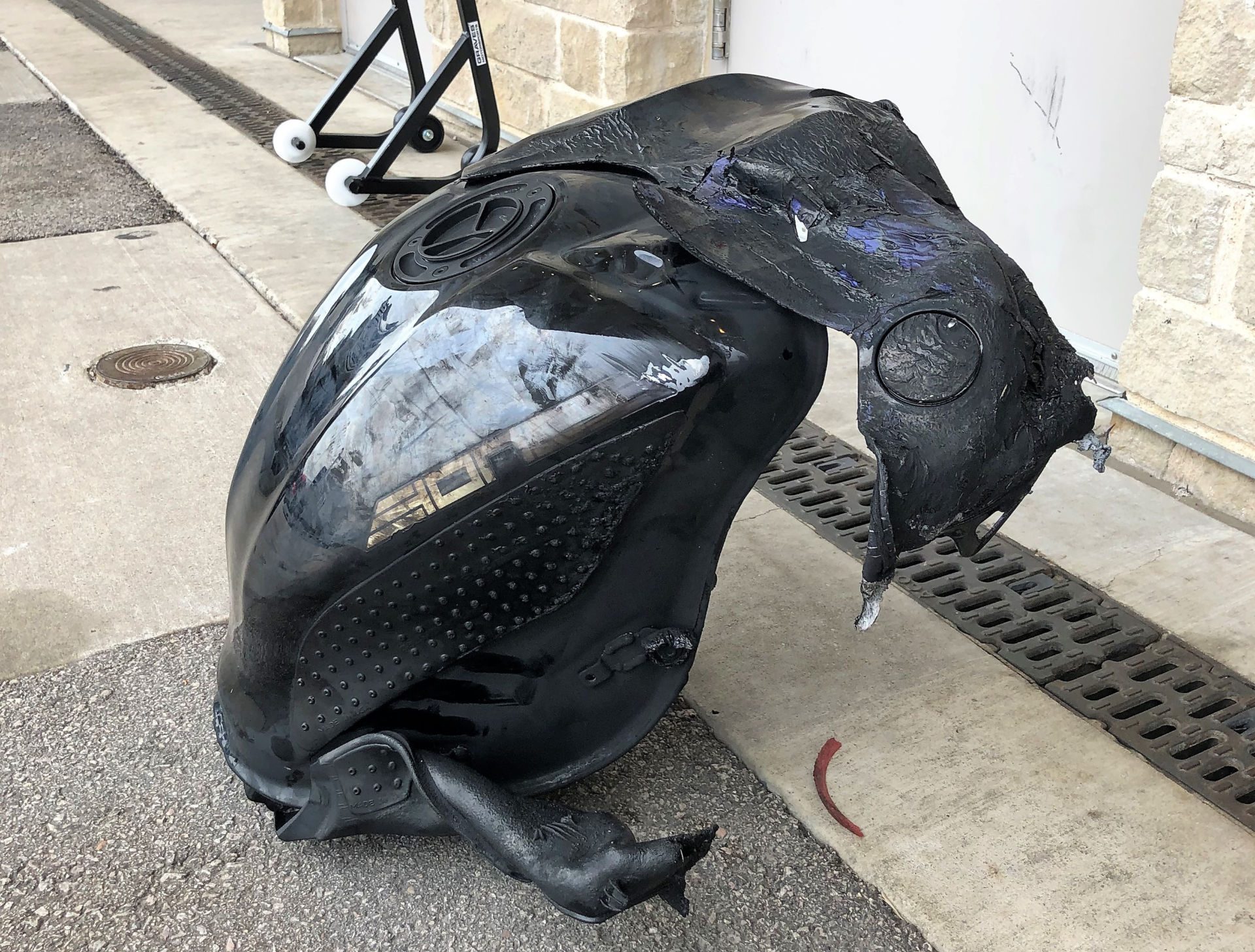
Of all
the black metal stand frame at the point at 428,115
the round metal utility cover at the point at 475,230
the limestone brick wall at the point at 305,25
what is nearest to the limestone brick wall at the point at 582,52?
the black metal stand frame at the point at 428,115

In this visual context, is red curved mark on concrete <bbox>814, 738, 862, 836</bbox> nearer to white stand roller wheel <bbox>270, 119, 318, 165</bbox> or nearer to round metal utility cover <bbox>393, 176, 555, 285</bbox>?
round metal utility cover <bbox>393, 176, 555, 285</bbox>

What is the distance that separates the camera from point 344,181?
4707mm

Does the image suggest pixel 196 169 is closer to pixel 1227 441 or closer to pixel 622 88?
pixel 622 88

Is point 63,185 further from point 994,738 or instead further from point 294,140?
point 994,738

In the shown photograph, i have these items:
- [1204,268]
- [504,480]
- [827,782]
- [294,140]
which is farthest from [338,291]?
[294,140]

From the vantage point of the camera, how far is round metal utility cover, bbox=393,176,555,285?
5.12 ft

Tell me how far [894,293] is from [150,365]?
2.75m

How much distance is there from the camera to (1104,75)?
2.98m

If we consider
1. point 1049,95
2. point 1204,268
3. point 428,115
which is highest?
point 1049,95

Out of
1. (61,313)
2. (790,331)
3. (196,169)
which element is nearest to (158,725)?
(790,331)

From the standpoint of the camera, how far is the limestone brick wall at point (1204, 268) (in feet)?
7.84

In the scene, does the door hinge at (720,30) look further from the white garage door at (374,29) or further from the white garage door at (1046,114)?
the white garage door at (374,29)

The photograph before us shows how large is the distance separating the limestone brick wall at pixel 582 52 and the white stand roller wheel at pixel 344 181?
908 millimetres

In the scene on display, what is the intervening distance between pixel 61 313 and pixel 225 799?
257 centimetres
